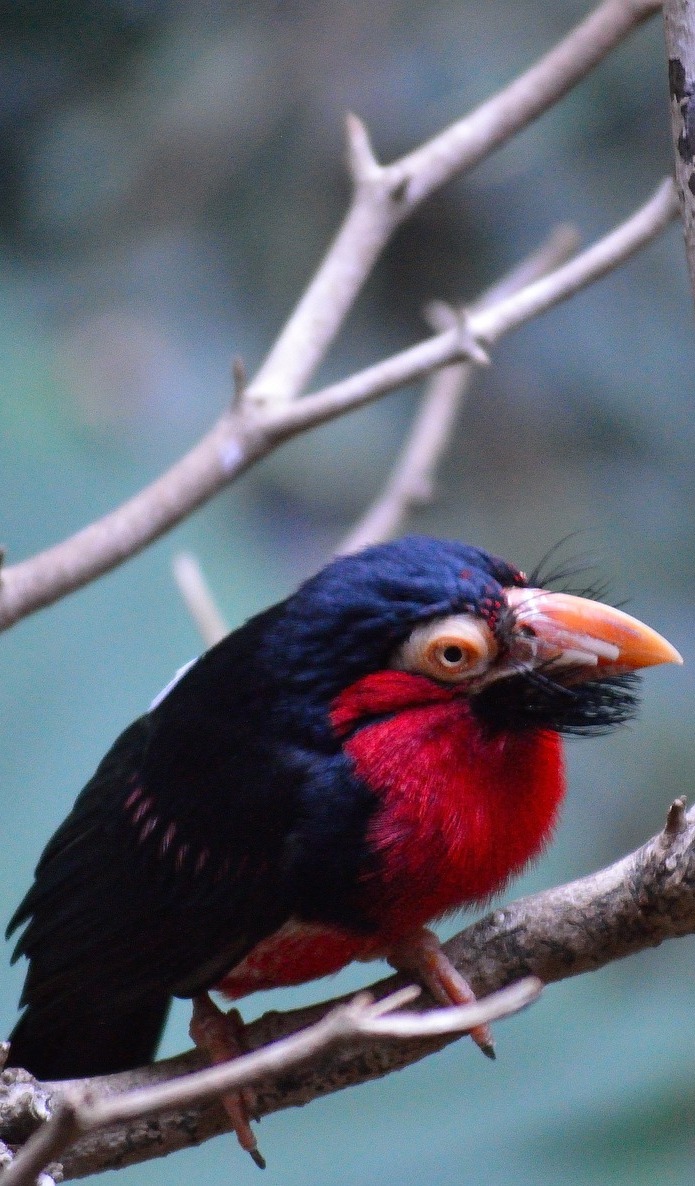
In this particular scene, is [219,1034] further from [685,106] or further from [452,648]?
[685,106]

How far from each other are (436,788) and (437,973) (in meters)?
0.21

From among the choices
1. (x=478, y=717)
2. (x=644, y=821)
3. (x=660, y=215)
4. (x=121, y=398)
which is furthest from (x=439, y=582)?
(x=121, y=398)

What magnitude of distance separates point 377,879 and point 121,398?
107 inches

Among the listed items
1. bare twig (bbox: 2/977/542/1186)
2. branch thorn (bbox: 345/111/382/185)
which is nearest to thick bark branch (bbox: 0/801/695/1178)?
bare twig (bbox: 2/977/542/1186)

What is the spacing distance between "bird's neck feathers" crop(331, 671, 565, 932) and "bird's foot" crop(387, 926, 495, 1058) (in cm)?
3

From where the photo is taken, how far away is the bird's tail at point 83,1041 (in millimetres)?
1765

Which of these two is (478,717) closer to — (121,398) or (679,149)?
(679,149)

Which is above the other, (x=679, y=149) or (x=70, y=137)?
(x=70, y=137)

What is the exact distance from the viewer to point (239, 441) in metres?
2.10

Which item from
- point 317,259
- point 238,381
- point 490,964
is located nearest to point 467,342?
point 238,381

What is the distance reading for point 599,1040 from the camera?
2.98m

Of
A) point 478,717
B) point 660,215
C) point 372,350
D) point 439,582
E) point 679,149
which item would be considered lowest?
point 478,717

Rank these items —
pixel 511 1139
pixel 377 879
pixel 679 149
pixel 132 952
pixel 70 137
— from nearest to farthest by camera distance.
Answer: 1. pixel 679 149
2. pixel 377 879
3. pixel 132 952
4. pixel 511 1139
5. pixel 70 137

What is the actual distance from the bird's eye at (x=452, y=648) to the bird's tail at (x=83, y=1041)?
1.91 ft
